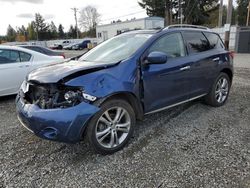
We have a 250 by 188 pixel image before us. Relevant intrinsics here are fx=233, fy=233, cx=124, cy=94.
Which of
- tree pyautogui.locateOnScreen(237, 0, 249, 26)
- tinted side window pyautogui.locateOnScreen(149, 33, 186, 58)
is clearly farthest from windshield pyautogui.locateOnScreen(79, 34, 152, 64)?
tree pyautogui.locateOnScreen(237, 0, 249, 26)

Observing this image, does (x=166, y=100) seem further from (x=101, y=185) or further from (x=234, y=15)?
(x=234, y=15)

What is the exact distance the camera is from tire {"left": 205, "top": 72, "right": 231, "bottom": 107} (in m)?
4.86

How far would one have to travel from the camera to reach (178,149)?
3.28m

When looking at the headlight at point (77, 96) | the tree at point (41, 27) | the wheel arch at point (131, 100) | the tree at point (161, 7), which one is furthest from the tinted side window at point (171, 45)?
the tree at point (41, 27)

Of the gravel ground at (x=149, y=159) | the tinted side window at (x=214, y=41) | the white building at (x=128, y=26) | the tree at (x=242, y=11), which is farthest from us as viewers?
the tree at (x=242, y=11)

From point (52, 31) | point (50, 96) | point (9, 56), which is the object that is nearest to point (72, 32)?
point (52, 31)

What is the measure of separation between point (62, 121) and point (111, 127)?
2.35 feet

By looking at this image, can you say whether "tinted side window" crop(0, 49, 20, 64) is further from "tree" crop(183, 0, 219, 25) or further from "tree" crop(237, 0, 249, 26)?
"tree" crop(237, 0, 249, 26)

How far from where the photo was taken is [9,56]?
18.8 ft

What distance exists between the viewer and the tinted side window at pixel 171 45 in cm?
370

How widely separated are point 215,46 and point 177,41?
1300 millimetres

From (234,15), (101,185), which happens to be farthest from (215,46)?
(234,15)

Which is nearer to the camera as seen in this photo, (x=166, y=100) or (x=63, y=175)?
(x=63, y=175)

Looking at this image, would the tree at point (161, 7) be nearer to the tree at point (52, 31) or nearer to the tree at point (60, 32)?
the tree at point (52, 31)
